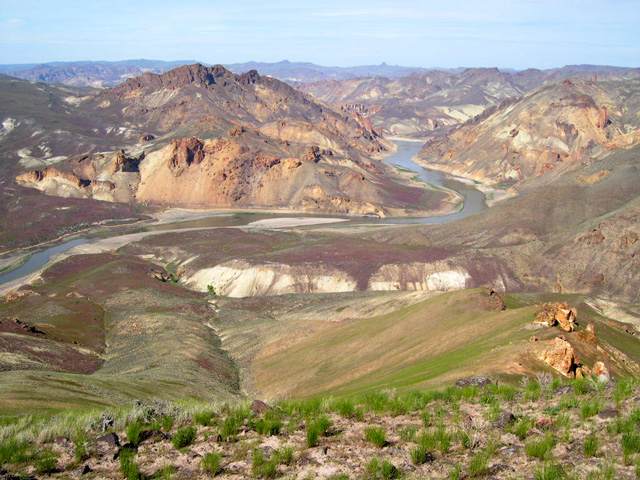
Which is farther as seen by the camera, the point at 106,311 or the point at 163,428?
the point at 106,311

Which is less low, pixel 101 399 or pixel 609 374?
pixel 609 374

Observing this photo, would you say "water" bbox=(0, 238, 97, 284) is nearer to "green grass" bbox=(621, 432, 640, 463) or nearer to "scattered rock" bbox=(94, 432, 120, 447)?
"scattered rock" bbox=(94, 432, 120, 447)

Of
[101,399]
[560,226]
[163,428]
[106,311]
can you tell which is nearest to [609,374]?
[163,428]

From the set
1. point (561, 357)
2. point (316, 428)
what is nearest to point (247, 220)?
point (561, 357)

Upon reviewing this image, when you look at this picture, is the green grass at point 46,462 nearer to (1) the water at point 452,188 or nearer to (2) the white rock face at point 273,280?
(2) the white rock face at point 273,280

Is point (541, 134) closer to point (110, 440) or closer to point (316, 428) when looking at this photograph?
point (316, 428)

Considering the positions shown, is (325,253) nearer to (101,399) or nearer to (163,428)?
(101,399)

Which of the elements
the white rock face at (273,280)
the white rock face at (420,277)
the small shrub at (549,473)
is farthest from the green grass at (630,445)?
the white rock face at (420,277)
